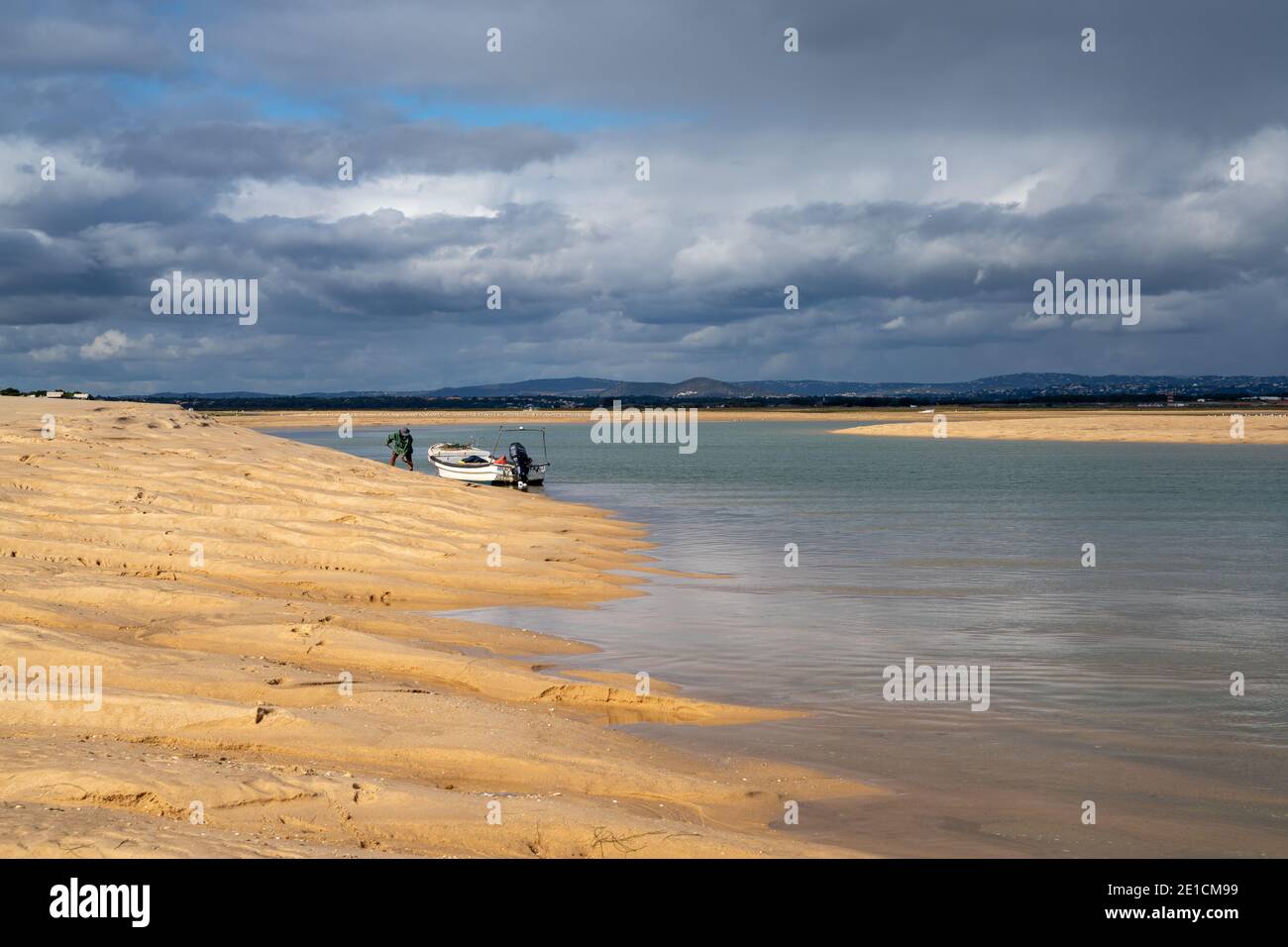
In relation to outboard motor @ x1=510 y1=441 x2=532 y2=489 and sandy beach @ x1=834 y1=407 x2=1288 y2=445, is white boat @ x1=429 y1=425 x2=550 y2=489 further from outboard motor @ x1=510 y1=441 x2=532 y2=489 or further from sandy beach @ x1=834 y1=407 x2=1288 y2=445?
sandy beach @ x1=834 y1=407 x2=1288 y2=445

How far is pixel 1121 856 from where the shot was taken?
983cm

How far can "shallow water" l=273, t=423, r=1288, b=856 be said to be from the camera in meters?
11.0

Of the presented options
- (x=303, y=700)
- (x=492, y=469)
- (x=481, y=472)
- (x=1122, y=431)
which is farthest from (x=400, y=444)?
(x=1122, y=431)

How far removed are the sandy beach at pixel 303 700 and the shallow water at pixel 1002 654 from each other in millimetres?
1002

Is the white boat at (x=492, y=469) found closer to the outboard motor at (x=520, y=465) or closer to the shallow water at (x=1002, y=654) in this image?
the outboard motor at (x=520, y=465)

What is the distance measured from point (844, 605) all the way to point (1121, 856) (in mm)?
12429

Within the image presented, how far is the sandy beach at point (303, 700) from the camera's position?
8.71m

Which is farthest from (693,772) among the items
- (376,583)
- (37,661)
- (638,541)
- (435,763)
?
(638,541)

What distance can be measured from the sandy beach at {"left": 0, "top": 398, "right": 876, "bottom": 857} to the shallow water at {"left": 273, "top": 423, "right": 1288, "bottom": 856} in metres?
1.00

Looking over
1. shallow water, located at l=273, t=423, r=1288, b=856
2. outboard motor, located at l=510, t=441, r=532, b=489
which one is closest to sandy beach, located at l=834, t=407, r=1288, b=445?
shallow water, located at l=273, t=423, r=1288, b=856
